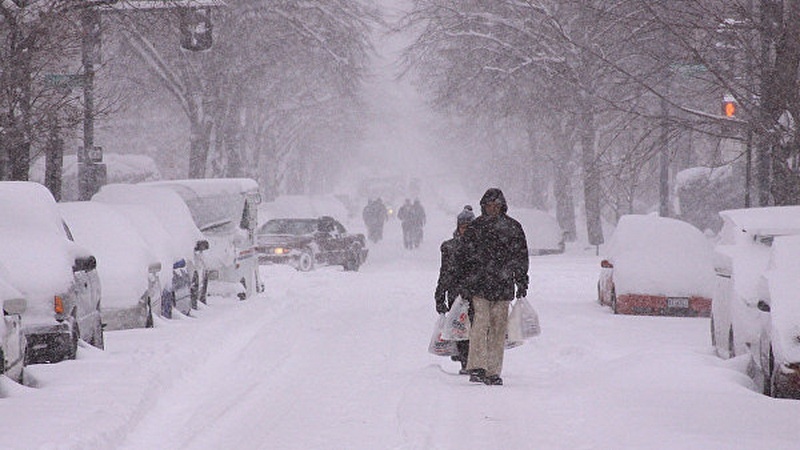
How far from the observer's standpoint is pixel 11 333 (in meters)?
10.8

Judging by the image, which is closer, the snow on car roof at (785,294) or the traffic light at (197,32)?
the snow on car roof at (785,294)

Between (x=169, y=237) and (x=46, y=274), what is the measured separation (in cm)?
670

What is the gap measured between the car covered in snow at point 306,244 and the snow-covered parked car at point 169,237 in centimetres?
1185

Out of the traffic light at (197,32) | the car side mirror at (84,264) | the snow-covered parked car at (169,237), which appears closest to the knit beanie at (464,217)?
the car side mirror at (84,264)

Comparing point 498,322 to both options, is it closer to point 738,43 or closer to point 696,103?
point 738,43

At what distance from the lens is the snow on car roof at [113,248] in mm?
15953

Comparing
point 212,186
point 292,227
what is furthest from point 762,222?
point 292,227

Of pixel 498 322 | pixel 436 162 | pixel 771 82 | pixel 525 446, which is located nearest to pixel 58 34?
pixel 498 322

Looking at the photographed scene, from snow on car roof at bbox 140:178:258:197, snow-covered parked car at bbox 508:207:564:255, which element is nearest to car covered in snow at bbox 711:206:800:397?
snow on car roof at bbox 140:178:258:197

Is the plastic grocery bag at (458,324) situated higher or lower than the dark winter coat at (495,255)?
lower

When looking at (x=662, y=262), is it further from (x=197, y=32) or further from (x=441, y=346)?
(x=197, y=32)

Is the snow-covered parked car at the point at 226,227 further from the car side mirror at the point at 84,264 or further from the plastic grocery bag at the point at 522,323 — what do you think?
the plastic grocery bag at the point at 522,323

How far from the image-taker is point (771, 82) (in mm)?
18625

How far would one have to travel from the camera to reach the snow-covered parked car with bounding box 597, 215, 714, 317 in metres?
20.0
